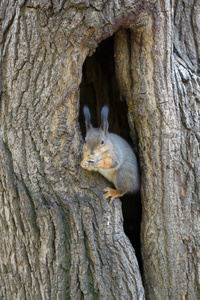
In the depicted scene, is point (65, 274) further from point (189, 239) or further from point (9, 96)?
point (9, 96)

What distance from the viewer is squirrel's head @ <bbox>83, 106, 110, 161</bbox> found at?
2.50m

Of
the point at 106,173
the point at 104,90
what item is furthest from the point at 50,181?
the point at 104,90

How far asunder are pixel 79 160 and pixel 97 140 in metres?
0.23

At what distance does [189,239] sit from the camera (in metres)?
2.54

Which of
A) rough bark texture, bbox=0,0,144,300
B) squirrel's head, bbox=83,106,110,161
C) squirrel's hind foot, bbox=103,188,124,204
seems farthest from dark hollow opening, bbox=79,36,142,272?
rough bark texture, bbox=0,0,144,300

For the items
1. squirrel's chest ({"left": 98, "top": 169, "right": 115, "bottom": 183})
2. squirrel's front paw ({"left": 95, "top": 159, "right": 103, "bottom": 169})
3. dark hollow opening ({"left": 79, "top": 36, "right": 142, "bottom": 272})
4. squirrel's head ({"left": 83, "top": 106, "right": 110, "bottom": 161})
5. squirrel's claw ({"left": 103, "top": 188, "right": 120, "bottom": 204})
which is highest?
dark hollow opening ({"left": 79, "top": 36, "right": 142, "bottom": 272})

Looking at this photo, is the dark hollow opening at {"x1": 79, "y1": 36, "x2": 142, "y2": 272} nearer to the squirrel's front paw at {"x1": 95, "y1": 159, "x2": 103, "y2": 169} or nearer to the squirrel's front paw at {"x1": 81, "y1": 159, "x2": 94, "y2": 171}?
the squirrel's front paw at {"x1": 95, "y1": 159, "x2": 103, "y2": 169}

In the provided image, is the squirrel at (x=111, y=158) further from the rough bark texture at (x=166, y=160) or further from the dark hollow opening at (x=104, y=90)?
the dark hollow opening at (x=104, y=90)

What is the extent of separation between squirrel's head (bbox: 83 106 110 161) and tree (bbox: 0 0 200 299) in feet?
0.33

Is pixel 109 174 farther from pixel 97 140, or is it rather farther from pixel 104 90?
pixel 104 90

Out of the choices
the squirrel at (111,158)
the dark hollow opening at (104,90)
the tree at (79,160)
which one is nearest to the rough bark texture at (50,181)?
the tree at (79,160)

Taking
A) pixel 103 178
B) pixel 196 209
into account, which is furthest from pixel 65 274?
pixel 196 209

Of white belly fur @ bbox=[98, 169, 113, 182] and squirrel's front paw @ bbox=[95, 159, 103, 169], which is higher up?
squirrel's front paw @ bbox=[95, 159, 103, 169]

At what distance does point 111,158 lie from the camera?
268 cm
